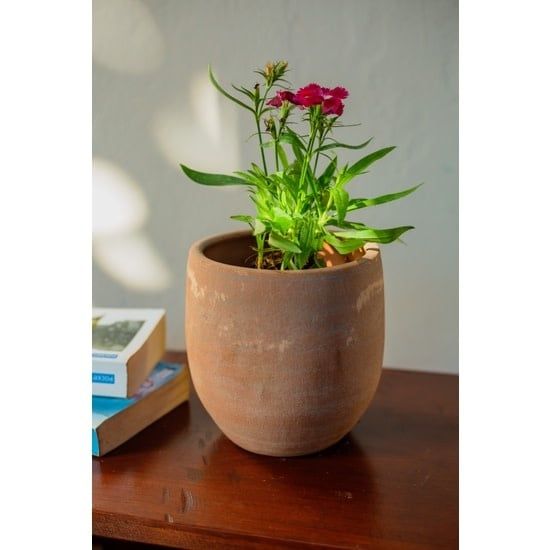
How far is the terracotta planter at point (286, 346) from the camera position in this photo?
1.87ft

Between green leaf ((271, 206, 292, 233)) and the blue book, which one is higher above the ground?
green leaf ((271, 206, 292, 233))

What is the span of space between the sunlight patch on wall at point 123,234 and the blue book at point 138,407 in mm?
245

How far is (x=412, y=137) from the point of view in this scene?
0.86 m

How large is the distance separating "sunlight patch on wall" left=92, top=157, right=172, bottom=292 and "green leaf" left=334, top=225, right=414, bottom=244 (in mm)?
452

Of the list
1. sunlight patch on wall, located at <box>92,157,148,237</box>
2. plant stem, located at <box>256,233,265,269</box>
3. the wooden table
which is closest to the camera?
the wooden table

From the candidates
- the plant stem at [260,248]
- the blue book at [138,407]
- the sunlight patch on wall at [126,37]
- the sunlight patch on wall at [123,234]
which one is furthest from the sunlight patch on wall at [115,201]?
the plant stem at [260,248]

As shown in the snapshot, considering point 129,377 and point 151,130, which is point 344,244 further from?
point 151,130

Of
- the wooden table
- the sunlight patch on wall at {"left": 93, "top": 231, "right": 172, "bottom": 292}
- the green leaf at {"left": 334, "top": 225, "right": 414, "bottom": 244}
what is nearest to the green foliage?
the green leaf at {"left": 334, "top": 225, "right": 414, "bottom": 244}

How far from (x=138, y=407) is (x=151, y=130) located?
41cm

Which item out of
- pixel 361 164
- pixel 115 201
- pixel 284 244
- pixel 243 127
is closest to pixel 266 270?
pixel 284 244

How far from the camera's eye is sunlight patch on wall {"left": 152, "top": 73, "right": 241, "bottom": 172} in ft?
3.03

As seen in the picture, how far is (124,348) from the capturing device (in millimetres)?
737

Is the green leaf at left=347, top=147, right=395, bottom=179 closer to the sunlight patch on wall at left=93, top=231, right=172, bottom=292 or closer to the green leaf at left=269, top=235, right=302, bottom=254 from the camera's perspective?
the green leaf at left=269, top=235, right=302, bottom=254
